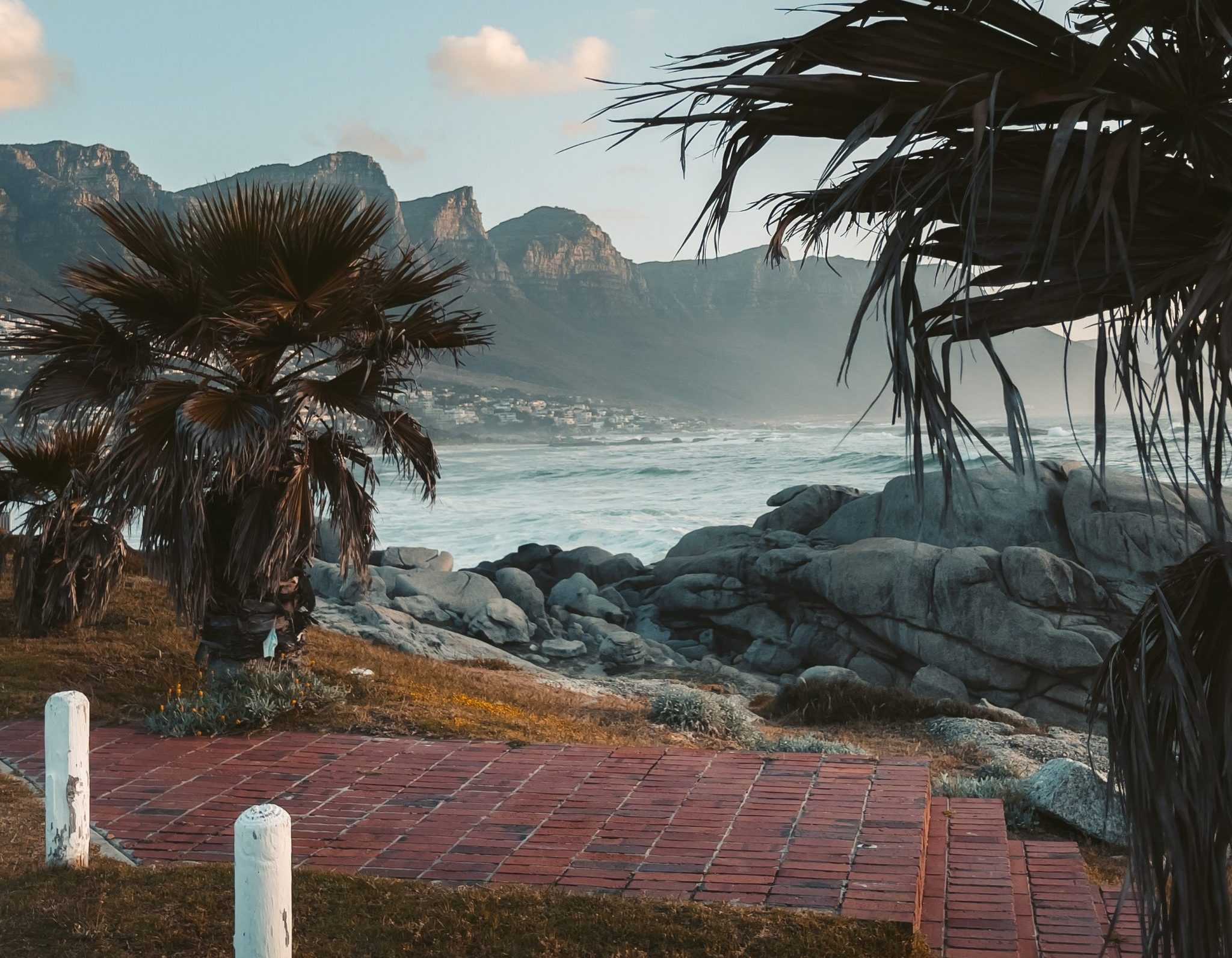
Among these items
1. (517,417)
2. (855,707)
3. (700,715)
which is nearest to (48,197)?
(517,417)

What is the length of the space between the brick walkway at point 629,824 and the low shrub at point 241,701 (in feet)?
0.65

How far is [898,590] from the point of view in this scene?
18.8 meters

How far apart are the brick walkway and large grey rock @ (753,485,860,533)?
734 inches

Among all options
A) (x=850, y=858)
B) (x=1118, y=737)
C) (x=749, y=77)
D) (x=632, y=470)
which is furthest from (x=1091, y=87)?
(x=632, y=470)

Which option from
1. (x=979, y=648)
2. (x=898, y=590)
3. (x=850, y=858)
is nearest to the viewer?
(x=850, y=858)

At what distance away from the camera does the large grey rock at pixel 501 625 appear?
19.4m

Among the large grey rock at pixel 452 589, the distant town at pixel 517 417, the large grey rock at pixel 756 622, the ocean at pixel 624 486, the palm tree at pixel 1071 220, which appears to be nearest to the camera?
the palm tree at pixel 1071 220

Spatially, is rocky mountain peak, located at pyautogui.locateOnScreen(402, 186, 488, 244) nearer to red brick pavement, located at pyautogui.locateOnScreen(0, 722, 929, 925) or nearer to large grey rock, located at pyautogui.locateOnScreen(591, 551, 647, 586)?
large grey rock, located at pyautogui.locateOnScreen(591, 551, 647, 586)

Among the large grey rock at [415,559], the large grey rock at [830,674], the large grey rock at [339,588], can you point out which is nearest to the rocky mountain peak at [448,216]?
the large grey rock at [415,559]

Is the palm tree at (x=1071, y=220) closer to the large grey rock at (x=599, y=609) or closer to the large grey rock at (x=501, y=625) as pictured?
the large grey rock at (x=501, y=625)

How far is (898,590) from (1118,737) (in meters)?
16.7

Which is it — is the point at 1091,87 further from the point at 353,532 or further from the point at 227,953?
the point at 353,532

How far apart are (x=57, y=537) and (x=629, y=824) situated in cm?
666

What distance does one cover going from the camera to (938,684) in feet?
55.8
